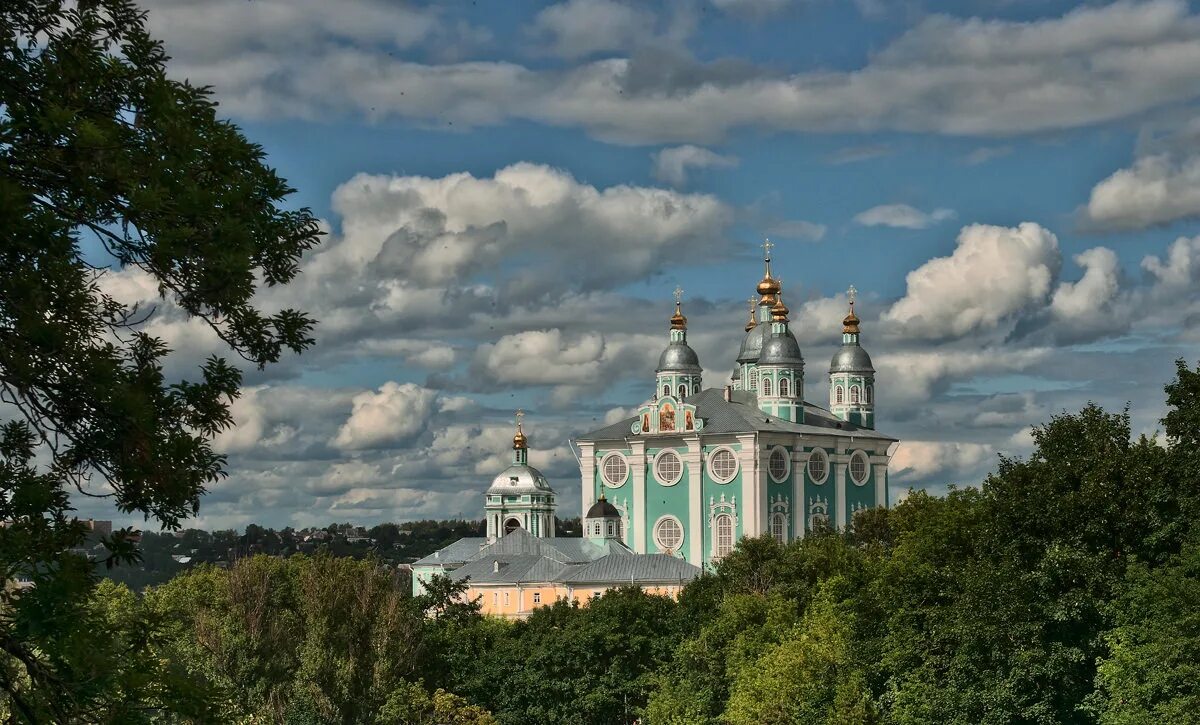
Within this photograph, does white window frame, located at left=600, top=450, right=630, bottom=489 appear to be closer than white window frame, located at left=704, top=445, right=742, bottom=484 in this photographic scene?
No

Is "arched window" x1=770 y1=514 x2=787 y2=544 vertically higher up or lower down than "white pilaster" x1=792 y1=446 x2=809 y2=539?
lower down

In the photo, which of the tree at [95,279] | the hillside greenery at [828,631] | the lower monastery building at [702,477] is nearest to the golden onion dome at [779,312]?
the lower monastery building at [702,477]

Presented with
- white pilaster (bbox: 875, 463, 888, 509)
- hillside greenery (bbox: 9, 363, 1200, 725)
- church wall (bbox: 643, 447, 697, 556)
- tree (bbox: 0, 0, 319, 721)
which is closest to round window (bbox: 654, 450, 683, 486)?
church wall (bbox: 643, 447, 697, 556)

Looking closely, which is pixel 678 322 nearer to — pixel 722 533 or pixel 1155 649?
pixel 722 533

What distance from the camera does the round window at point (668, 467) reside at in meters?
127

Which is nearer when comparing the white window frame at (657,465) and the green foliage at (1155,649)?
the green foliage at (1155,649)

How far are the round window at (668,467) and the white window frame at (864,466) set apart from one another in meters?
12.9

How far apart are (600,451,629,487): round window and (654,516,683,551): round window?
510cm

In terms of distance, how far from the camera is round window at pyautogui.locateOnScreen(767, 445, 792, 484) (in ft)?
411

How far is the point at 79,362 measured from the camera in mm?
15680

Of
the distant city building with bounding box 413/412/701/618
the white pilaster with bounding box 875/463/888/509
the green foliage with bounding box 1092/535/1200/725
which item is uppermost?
the white pilaster with bounding box 875/463/888/509

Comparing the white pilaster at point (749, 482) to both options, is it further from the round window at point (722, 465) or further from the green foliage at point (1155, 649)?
the green foliage at point (1155, 649)

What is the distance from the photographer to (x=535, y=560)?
12400cm

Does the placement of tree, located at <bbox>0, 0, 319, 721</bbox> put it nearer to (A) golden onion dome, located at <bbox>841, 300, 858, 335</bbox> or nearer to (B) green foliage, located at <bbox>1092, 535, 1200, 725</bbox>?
(B) green foliage, located at <bbox>1092, 535, 1200, 725</bbox>
